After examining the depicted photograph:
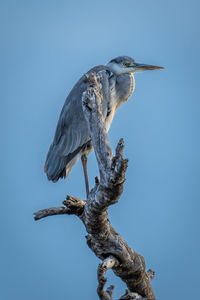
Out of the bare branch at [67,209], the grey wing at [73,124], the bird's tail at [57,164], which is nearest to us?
the bare branch at [67,209]

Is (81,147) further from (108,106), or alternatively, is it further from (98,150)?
(98,150)

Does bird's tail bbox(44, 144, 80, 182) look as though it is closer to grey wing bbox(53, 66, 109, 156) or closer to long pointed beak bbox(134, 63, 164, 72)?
grey wing bbox(53, 66, 109, 156)

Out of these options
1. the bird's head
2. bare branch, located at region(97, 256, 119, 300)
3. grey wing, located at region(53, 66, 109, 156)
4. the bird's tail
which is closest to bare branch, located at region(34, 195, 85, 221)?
bare branch, located at region(97, 256, 119, 300)

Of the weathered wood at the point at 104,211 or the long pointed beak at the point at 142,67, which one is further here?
the long pointed beak at the point at 142,67

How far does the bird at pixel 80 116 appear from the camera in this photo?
4668 mm

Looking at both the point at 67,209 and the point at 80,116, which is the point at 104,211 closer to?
the point at 67,209

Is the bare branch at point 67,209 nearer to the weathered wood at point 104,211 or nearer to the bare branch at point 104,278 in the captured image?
the weathered wood at point 104,211

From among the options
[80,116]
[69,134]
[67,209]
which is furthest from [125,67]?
[67,209]

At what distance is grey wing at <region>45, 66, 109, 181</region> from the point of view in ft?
15.2

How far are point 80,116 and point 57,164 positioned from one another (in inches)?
26.0

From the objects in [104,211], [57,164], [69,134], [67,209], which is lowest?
[104,211]

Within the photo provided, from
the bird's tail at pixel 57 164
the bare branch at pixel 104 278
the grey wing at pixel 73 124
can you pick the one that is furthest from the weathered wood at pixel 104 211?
the grey wing at pixel 73 124

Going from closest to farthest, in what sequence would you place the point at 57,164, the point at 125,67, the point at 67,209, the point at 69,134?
the point at 67,209 < the point at 57,164 < the point at 69,134 < the point at 125,67

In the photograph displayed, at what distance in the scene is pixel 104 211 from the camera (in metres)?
2.98
